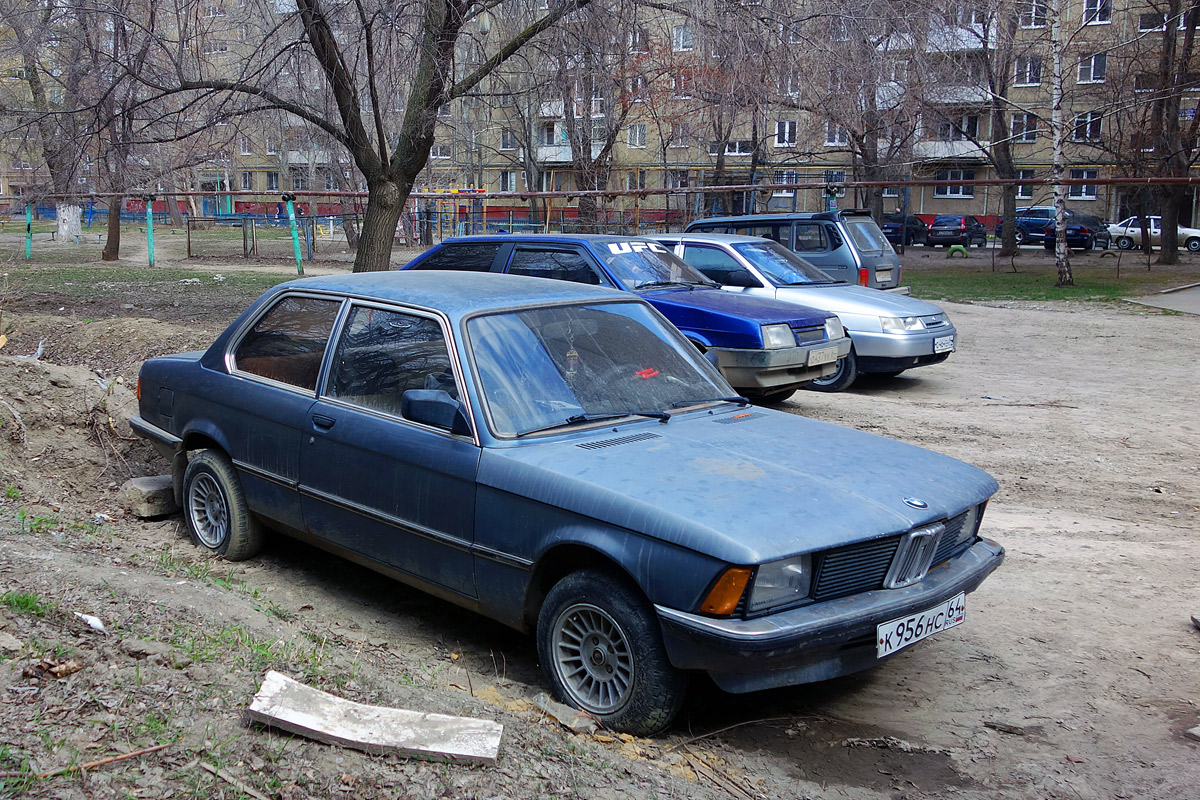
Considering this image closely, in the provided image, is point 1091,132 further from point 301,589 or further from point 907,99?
point 301,589

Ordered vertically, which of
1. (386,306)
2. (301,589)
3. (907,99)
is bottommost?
(301,589)

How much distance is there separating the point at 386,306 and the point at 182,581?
60.6 inches

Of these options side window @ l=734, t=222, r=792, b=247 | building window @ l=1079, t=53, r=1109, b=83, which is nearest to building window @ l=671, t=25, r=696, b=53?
side window @ l=734, t=222, r=792, b=247

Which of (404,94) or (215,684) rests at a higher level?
(404,94)

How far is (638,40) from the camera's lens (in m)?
13.0

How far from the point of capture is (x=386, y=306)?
4656 mm

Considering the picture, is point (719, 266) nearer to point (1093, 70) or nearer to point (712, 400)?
point (712, 400)

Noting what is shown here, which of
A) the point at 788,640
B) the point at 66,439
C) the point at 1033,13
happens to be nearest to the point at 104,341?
the point at 66,439

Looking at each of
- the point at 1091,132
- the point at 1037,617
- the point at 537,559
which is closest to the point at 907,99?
the point at 1091,132

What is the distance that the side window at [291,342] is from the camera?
16.0 ft

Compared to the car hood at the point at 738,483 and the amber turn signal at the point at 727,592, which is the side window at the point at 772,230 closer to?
the car hood at the point at 738,483

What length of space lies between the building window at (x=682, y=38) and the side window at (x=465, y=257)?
467 centimetres

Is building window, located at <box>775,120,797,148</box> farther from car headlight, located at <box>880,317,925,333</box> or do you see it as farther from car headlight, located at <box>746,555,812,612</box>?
car headlight, located at <box>746,555,812,612</box>

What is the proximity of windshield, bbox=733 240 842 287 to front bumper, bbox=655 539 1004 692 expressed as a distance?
7.58 m
